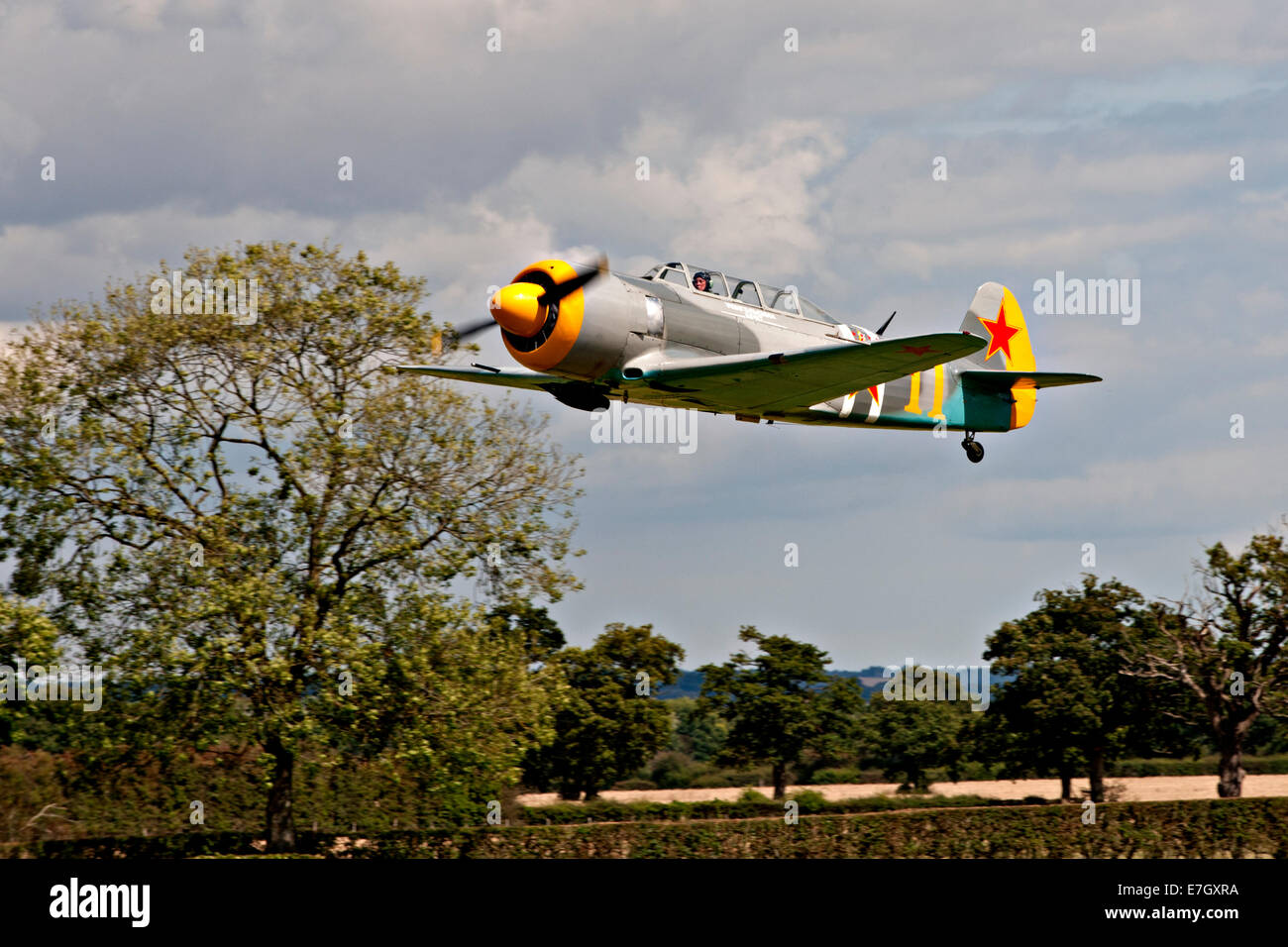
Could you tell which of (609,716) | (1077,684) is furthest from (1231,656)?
(609,716)

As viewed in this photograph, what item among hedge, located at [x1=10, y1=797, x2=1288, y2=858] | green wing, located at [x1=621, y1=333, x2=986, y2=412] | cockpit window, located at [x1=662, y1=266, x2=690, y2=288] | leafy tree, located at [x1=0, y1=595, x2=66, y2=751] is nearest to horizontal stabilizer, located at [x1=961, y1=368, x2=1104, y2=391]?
green wing, located at [x1=621, y1=333, x2=986, y2=412]

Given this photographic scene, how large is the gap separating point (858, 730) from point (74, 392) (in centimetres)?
3028

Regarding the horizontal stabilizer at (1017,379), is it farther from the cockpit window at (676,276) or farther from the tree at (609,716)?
the tree at (609,716)

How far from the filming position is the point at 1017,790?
169ft

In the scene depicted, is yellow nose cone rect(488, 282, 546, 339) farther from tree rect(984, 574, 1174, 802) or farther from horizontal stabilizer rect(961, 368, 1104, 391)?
tree rect(984, 574, 1174, 802)

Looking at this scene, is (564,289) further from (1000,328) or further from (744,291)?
(1000,328)

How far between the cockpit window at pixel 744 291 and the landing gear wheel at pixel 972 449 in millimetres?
6057

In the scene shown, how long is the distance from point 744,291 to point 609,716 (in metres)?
30.4

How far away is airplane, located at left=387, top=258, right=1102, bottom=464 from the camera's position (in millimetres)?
17641

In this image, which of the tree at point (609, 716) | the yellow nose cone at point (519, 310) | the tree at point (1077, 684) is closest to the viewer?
the yellow nose cone at point (519, 310)

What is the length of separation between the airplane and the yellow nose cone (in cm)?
1

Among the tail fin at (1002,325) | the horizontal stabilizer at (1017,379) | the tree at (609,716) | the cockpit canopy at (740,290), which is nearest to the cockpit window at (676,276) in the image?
the cockpit canopy at (740,290)

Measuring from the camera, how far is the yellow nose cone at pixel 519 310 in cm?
1741
